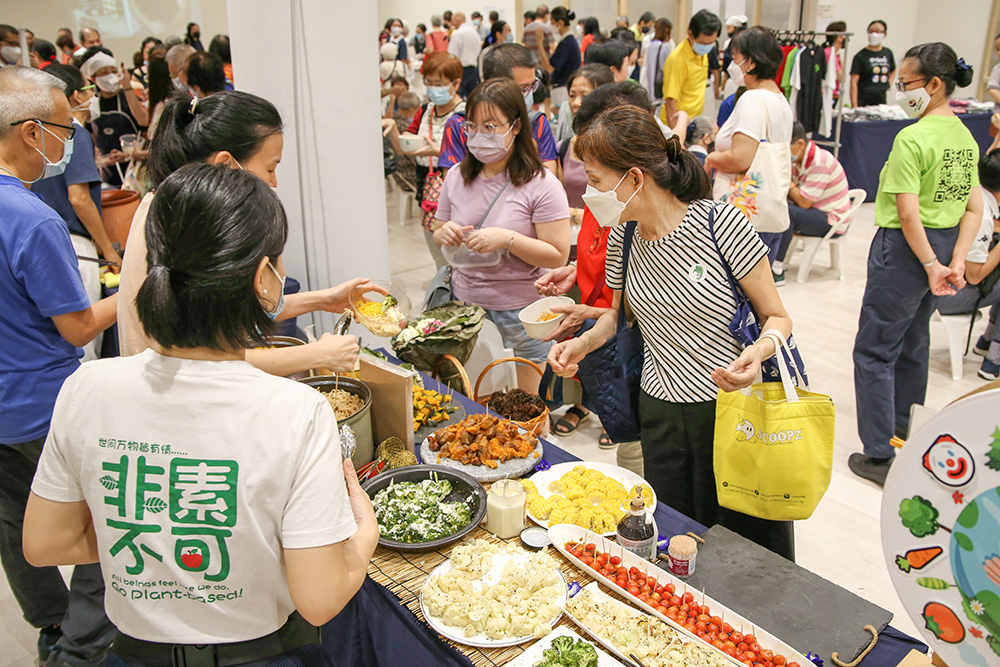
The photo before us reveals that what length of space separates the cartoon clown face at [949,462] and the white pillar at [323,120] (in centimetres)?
290

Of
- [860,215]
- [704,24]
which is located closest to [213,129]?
[704,24]

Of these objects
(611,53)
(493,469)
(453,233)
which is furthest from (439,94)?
(493,469)

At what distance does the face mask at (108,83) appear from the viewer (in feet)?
21.7

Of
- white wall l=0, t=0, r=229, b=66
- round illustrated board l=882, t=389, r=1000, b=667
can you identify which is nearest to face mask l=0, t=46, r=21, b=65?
white wall l=0, t=0, r=229, b=66

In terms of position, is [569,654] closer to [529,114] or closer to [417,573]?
[417,573]

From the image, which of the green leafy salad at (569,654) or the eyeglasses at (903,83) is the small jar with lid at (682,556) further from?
the eyeglasses at (903,83)

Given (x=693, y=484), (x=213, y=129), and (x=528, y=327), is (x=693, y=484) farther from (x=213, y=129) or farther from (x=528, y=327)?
(x=213, y=129)

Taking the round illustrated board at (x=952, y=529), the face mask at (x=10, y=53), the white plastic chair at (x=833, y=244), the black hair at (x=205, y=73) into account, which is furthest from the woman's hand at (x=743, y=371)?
the face mask at (x=10, y=53)

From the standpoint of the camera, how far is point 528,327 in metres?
2.50

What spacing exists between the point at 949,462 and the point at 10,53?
10.7 metres

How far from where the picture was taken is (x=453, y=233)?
3199 millimetres

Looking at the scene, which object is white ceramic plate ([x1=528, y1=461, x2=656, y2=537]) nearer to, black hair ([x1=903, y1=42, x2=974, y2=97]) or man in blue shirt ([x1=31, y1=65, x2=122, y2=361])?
black hair ([x1=903, y1=42, x2=974, y2=97])

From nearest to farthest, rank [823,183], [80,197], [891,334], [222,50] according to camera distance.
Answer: [891,334], [80,197], [823,183], [222,50]

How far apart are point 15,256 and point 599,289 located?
1.87m
